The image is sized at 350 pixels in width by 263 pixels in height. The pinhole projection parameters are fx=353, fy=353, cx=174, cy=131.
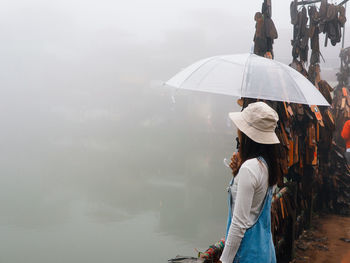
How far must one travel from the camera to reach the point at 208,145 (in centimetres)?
1947

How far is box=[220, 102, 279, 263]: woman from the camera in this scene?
3.08 ft

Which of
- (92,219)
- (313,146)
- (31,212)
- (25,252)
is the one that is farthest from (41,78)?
(313,146)

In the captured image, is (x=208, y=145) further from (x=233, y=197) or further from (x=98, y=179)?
(x=233, y=197)

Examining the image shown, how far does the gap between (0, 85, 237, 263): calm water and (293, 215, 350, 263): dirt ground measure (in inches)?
417

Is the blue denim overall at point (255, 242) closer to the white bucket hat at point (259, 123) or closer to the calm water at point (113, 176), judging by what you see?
the white bucket hat at point (259, 123)

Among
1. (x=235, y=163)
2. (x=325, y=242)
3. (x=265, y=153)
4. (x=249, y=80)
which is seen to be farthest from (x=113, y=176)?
(x=265, y=153)

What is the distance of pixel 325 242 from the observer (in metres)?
2.84

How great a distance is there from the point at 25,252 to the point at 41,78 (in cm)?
1278

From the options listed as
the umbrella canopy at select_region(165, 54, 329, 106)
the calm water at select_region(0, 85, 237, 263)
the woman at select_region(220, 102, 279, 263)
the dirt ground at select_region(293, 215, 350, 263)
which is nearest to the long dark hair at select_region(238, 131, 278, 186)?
the woman at select_region(220, 102, 279, 263)

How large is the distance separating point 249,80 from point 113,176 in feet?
64.9

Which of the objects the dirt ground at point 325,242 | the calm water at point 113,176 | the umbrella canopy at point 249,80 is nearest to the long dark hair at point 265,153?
the umbrella canopy at point 249,80

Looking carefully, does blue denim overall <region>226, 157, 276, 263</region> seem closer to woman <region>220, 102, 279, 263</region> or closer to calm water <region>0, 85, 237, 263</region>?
woman <region>220, 102, 279, 263</region>

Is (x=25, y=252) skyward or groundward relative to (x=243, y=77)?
groundward

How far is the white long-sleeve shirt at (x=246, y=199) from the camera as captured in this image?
0.93 meters
